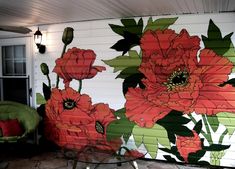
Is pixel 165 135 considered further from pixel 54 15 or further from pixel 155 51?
pixel 54 15

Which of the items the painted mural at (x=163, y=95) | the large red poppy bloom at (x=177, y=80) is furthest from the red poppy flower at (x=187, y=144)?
the large red poppy bloom at (x=177, y=80)

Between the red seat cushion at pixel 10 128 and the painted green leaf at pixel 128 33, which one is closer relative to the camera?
the painted green leaf at pixel 128 33

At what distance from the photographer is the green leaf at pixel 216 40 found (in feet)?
12.4

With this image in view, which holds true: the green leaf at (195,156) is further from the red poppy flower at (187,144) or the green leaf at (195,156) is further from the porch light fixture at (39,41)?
the porch light fixture at (39,41)

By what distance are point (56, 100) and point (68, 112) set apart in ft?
1.03

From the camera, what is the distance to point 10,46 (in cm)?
519

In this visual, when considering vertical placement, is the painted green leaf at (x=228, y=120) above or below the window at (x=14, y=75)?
below

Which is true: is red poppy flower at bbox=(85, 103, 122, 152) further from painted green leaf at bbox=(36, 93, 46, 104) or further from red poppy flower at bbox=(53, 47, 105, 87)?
painted green leaf at bbox=(36, 93, 46, 104)

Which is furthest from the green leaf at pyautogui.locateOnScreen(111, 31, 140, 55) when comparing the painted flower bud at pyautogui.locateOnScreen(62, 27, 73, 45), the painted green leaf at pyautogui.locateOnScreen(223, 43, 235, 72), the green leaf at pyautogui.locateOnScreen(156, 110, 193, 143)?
the painted green leaf at pyautogui.locateOnScreen(223, 43, 235, 72)

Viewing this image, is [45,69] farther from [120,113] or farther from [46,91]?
[120,113]

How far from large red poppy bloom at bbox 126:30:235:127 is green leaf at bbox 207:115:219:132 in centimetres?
7

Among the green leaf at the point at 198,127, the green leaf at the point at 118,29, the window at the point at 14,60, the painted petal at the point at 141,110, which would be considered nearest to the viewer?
the green leaf at the point at 198,127

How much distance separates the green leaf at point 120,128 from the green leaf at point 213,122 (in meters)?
1.17

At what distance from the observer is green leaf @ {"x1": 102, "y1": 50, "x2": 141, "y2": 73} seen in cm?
422
